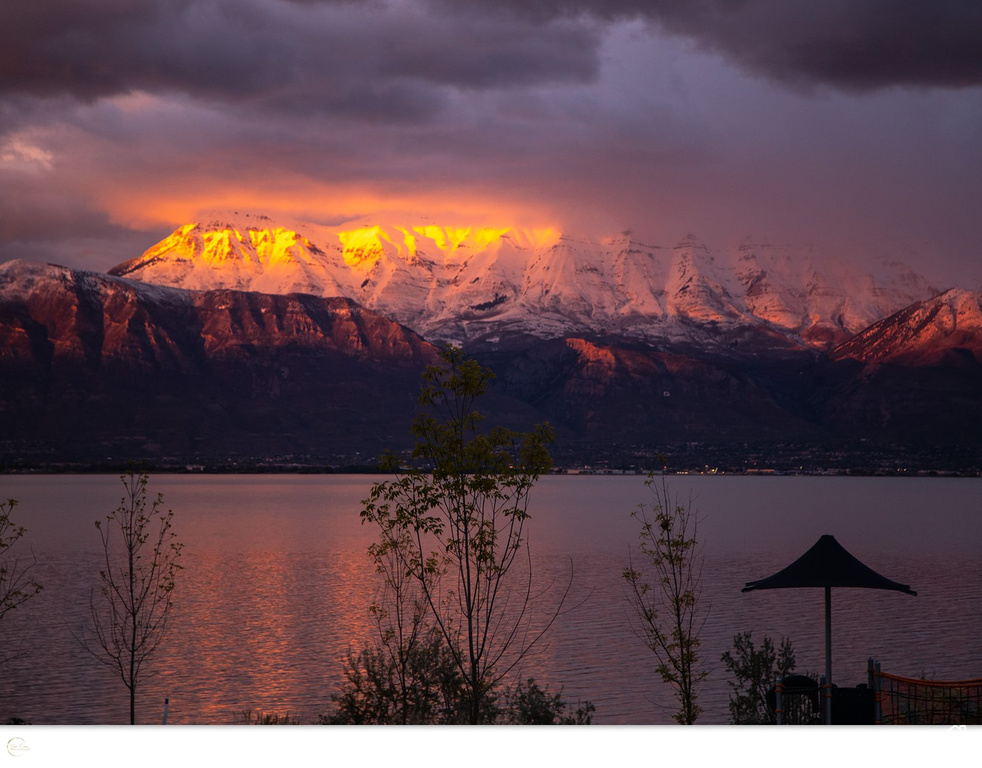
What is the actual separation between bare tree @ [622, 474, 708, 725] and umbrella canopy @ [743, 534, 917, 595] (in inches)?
62.8

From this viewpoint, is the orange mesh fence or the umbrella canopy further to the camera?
the umbrella canopy

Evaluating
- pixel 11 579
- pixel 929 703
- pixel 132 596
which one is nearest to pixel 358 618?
pixel 11 579

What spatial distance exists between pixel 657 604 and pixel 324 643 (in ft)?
45.1

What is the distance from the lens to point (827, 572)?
50.7 feet

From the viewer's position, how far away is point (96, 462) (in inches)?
6791

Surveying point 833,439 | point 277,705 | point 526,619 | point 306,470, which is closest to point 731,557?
point 526,619

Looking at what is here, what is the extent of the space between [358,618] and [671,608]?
480 inches

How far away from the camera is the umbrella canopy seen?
15.3m

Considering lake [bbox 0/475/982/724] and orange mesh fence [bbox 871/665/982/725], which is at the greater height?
orange mesh fence [bbox 871/665/982/725]

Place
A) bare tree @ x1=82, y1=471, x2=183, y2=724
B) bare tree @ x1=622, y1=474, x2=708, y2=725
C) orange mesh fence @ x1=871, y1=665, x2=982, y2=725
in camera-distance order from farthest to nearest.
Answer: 1. bare tree @ x1=82, y1=471, x2=183, y2=724
2. bare tree @ x1=622, y1=474, x2=708, y2=725
3. orange mesh fence @ x1=871, y1=665, x2=982, y2=725

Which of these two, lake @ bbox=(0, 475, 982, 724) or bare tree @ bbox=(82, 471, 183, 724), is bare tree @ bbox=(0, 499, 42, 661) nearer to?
lake @ bbox=(0, 475, 982, 724)

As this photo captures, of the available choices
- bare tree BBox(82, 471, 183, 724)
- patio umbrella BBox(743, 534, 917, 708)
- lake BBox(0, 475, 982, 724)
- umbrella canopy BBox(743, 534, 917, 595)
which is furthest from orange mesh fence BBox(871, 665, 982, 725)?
lake BBox(0, 475, 982, 724)

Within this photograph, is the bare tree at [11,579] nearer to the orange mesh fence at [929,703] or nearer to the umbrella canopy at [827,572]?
the umbrella canopy at [827,572]

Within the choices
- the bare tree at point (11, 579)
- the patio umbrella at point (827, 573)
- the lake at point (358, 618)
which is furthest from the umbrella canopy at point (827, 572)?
the bare tree at point (11, 579)
